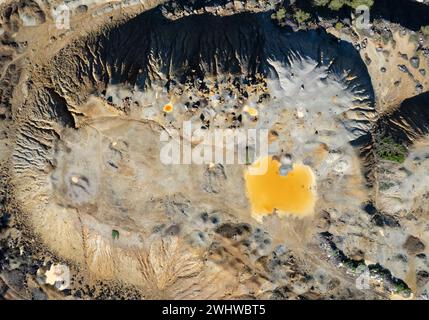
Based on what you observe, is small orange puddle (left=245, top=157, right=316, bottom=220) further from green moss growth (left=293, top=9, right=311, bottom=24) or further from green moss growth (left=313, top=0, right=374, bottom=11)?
green moss growth (left=313, top=0, right=374, bottom=11)

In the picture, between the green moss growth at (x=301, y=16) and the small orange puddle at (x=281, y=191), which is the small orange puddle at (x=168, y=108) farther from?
the green moss growth at (x=301, y=16)

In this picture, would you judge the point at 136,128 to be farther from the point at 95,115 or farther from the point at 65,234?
the point at 65,234

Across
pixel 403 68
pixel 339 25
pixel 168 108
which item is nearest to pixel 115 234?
pixel 168 108

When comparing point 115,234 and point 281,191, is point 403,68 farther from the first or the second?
point 115,234

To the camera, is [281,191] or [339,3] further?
[339,3]

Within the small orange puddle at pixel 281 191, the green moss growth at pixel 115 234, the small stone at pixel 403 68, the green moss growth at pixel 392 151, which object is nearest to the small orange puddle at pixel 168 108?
the small orange puddle at pixel 281 191

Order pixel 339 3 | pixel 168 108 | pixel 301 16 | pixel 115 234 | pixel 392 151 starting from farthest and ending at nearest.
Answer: pixel 339 3, pixel 115 234, pixel 301 16, pixel 392 151, pixel 168 108
